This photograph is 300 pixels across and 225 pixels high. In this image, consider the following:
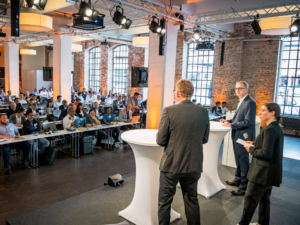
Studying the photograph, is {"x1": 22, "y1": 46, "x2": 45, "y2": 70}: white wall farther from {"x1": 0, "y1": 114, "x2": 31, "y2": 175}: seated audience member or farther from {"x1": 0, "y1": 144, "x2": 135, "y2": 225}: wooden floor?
{"x1": 0, "y1": 114, "x2": 31, "y2": 175}: seated audience member

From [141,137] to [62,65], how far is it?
9.36 metres

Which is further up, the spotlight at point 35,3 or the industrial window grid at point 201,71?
the spotlight at point 35,3

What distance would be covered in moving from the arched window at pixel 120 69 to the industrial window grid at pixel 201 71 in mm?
4565

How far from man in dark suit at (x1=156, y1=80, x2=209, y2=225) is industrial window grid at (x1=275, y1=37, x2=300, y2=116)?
33.4 feet

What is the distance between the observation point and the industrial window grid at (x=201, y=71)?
13648 millimetres

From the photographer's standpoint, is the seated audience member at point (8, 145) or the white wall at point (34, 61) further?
the white wall at point (34, 61)

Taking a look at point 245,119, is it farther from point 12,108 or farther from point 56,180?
point 12,108

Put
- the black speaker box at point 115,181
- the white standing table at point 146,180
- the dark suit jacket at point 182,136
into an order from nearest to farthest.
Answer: the dark suit jacket at point 182,136 → the white standing table at point 146,180 → the black speaker box at point 115,181

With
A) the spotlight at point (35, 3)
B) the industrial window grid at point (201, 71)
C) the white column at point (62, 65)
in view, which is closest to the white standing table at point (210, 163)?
the spotlight at point (35, 3)

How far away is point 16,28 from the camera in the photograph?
4.61 m

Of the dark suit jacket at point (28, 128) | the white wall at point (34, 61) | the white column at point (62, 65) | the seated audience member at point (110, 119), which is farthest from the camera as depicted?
the white wall at point (34, 61)

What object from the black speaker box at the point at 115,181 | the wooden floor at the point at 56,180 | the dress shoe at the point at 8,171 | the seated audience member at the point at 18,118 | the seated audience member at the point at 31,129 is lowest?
the wooden floor at the point at 56,180

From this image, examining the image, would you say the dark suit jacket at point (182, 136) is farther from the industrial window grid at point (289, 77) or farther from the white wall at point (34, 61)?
the white wall at point (34, 61)

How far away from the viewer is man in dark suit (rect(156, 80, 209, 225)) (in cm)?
251
